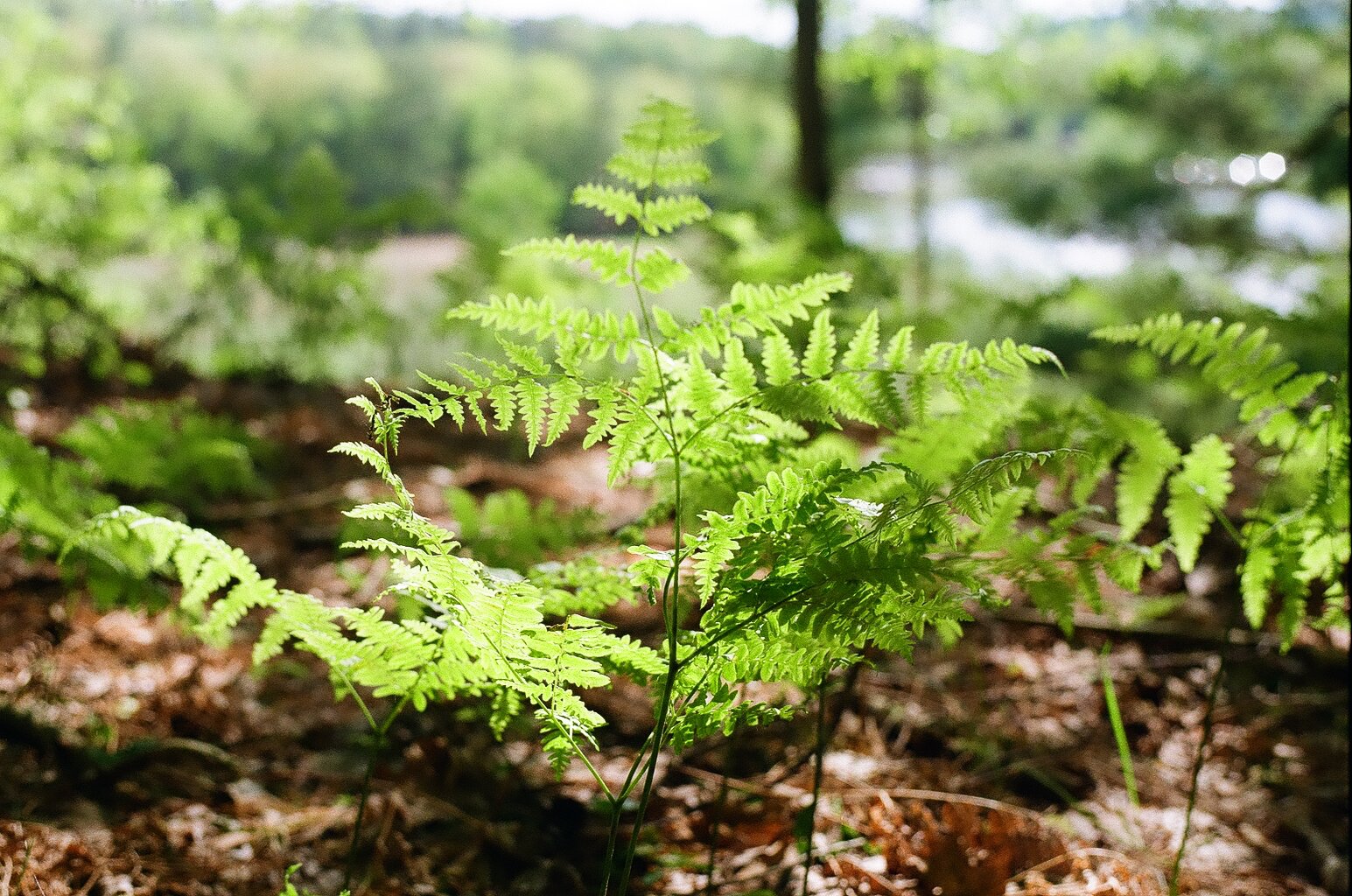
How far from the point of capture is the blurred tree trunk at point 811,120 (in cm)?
608

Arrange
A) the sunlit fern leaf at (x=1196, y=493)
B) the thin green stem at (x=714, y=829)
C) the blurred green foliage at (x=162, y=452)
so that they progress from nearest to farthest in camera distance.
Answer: the thin green stem at (x=714, y=829)
the sunlit fern leaf at (x=1196, y=493)
the blurred green foliage at (x=162, y=452)

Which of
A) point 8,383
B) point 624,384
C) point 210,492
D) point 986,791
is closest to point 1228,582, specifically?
point 986,791

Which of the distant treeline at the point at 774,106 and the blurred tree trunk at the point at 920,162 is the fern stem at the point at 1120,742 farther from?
the blurred tree trunk at the point at 920,162

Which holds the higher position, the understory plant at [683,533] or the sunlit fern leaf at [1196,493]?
the sunlit fern leaf at [1196,493]

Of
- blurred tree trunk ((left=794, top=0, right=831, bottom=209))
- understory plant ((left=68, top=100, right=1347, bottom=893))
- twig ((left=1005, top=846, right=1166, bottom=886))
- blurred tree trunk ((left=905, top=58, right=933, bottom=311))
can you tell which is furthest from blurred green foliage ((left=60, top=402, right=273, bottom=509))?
blurred tree trunk ((left=905, top=58, right=933, bottom=311))

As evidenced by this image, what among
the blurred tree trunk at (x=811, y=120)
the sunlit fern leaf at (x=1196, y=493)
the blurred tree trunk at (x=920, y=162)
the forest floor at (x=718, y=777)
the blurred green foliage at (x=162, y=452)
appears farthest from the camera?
the blurred tree trunk at (x=920, y=162)

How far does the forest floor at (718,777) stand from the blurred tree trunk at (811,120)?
3992 mm

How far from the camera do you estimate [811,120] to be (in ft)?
20.1

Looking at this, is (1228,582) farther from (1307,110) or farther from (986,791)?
(1307,110)

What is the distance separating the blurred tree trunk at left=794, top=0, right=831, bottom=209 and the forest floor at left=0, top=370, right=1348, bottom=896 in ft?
13.1

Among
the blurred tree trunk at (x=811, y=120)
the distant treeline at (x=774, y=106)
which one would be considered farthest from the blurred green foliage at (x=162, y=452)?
the blurred tree trunk at (x=811, y=120)

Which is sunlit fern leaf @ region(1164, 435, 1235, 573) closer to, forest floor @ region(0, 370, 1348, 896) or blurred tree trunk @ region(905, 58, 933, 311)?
forest floor @ region(0, 370, 1348, 896)

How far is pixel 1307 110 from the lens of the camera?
7.12m

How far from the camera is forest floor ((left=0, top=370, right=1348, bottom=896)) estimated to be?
1652mm
